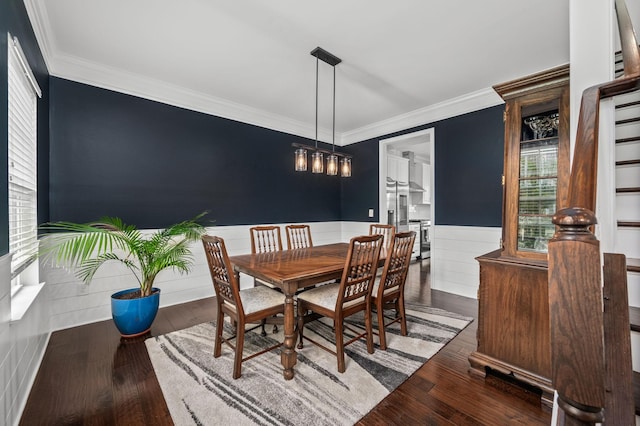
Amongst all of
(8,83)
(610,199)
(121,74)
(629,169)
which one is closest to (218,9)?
(8,83)

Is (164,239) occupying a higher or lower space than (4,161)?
lower

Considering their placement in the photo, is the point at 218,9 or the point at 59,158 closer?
the point at 218,9

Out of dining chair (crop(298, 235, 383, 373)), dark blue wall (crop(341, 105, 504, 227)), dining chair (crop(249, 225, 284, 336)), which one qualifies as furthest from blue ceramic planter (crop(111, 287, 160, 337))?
dark blue wall (crop(341, 105, 504, 227))

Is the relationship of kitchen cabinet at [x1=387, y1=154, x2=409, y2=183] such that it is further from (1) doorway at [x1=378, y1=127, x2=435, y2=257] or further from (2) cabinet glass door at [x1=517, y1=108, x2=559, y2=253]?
(2) cabinet glass door at [x1=517, y1=108, x2=559, y2=253]

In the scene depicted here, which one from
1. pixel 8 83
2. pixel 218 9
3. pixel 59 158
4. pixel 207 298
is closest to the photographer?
pixel 8 83

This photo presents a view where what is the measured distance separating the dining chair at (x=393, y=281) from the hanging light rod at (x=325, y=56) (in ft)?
6.05

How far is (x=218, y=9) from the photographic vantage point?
2.08m

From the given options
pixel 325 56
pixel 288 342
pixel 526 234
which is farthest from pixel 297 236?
pixel 526 234

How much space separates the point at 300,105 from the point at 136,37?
2.05 metres

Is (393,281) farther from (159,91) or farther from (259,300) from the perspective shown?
(159,91)

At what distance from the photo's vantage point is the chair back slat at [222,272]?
1856mm

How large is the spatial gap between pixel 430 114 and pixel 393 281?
2.82m

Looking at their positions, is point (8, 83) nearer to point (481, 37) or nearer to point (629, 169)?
point (481, 37)

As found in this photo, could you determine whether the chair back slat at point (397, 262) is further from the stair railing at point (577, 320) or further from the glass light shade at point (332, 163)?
the stair railing at point (577, 320)
